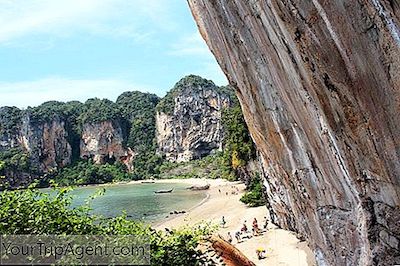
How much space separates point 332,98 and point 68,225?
4264 millimetres

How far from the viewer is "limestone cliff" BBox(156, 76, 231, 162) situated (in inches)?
3686

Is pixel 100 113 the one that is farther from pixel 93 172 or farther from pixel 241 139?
pixel 241 139

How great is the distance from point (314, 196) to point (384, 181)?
2546 mm

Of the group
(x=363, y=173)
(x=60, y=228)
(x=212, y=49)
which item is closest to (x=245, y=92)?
(x=212, y=49)

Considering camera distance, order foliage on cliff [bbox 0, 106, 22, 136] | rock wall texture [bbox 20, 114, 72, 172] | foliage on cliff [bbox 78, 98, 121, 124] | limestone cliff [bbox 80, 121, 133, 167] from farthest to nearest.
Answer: limestone cliff [bbox 80, 121, 133, 167] → foliage on cliff [bbox 78, 98, 121, 124] → foliage on cliff [bbox 0, 106, 22, 136] → rock wall texture [bbox 20, 114, 72, 172]

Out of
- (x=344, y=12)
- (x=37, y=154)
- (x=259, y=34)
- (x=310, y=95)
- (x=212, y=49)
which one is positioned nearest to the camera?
(x=344, y=12)

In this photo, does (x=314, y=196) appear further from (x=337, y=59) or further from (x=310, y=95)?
(x=337, y=59)

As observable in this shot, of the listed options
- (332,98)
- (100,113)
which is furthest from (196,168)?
(332,98)

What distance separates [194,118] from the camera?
95.1m

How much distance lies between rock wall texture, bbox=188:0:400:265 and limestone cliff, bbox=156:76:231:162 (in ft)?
274

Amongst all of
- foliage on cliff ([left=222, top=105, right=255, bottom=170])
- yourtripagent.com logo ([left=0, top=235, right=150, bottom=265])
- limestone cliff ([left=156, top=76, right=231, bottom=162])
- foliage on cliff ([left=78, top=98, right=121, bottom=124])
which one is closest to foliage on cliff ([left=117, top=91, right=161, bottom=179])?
foliage on cliff ([left=78, top=98, right=121, bottom=124])

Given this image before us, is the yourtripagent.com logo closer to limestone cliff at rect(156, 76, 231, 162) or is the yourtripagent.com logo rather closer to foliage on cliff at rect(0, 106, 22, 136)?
limestone cliff at rect(156, 76, 231, 162)

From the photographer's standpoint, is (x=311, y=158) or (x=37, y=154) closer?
(x=311, y=158)

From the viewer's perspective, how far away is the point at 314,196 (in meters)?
7.94
